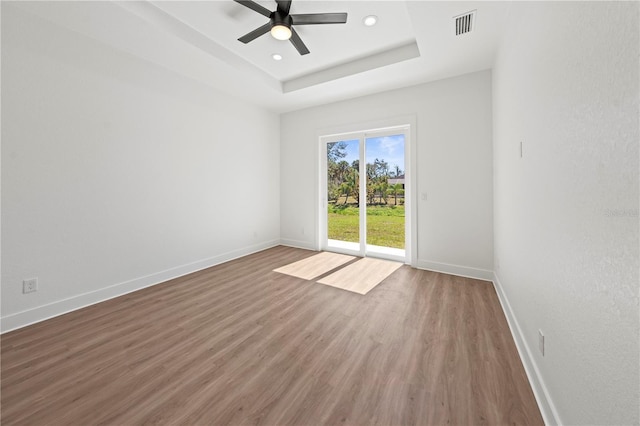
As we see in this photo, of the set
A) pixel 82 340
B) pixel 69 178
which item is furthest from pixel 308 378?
pixel 69 178

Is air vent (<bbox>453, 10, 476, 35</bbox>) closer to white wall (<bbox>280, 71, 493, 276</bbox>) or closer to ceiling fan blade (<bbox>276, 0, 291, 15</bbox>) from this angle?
white wall (<bbox>280, 71, 493, 276</bbox>)

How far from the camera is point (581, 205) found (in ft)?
3.13

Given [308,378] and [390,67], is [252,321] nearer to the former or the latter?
[308,378]

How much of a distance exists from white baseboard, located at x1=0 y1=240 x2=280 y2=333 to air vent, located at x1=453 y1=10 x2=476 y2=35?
14.2ft

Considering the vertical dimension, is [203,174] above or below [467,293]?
above

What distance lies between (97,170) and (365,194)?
372cm

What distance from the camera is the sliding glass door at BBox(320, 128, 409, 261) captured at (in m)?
3.99

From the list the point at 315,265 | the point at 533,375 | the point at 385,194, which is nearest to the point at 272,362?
the point at 533,375

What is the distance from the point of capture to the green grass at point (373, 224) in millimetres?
4055

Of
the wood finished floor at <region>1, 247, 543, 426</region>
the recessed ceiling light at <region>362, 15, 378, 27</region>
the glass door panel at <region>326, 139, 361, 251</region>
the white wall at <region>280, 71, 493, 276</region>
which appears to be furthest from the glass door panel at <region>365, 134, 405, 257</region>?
the recessed ceiling light at <region>362, 15, 378, 27</region>

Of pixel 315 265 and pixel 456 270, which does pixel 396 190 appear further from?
pixel 315 265

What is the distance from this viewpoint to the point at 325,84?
3.62m

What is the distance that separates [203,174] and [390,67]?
122 inches

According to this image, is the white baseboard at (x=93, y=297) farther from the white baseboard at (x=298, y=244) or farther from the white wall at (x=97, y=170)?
the white baseboard at (x=298, y=244)
